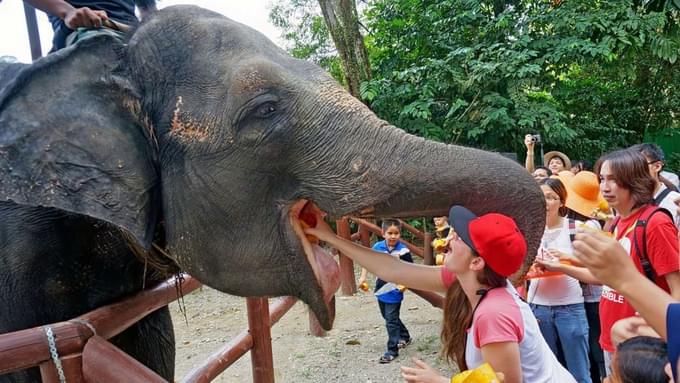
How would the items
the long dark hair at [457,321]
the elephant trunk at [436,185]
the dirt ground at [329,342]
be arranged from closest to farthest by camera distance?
the elephant trunk at [436,185] → the long dark hair at [457,321] → the dirt ground at [329,342]

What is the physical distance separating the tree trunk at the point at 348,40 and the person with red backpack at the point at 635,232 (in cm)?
707

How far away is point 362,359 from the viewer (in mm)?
5594

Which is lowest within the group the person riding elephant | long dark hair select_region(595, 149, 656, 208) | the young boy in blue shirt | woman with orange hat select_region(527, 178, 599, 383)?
the young boy in blue shirt

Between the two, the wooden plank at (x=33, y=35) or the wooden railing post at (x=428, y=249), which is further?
the wooden railing post at (x=428, y=249)

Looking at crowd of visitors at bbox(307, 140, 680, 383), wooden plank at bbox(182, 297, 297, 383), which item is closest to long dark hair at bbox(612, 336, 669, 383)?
crowd of visitors at bbox(307, 140, 680, 383)

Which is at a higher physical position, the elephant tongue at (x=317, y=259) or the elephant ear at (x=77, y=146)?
the elephant ear at (x=77, y=146)

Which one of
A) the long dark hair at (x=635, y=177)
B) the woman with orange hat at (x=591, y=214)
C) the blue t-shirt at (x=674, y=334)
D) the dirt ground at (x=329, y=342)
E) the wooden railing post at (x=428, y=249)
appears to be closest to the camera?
the blue t-shirt at (x=674, y=334)

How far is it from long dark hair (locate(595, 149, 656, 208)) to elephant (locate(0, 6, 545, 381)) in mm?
1456

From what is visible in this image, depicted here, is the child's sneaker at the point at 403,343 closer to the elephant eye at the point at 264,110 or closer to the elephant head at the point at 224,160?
the elephant head at the point at 224,160

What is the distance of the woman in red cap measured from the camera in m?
1.52

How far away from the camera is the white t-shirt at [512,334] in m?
1.72

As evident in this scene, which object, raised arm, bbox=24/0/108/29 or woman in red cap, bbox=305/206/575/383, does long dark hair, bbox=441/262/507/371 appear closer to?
woman in red cap, bbox=305/206/575/383

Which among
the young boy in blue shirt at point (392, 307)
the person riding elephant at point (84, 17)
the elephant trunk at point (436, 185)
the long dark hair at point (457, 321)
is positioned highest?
the person riding elephant at point (84, 17)

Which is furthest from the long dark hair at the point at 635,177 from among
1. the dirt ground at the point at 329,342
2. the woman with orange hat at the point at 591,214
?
the dirt ground at the point at 329,342
